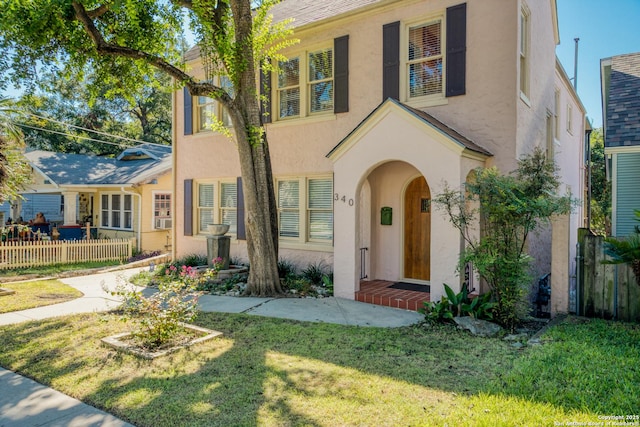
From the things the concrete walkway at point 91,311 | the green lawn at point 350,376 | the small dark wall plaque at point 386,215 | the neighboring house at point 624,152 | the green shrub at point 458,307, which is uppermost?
the neighboring house at point 624,152

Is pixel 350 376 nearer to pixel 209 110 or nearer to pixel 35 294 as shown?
pixel 35 294

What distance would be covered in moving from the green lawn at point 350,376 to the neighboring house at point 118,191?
11675 millimetres

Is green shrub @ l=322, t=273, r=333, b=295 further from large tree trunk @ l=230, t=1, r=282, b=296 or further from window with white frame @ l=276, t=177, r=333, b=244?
large tree trunk @ l=230, t=1, r=282, b=296

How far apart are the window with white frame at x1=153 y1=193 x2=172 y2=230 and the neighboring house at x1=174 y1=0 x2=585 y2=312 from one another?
6.13 metres

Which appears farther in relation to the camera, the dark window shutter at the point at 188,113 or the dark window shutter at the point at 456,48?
the dark window shutter at the point at 188,113

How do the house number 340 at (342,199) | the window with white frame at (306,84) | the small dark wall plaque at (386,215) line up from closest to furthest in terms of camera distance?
the house number 340 at (342,199) < the small dark wall plaque at (386,215) < the window with white frame at (306,84)

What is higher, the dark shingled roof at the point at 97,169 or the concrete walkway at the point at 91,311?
the dark shingled roof at the point at 97,169

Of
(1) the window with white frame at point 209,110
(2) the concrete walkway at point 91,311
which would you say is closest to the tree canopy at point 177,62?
(2) the concrete walkway at point 91,311

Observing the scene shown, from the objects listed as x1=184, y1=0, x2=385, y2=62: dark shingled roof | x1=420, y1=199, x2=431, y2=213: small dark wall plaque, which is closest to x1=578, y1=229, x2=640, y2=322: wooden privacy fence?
x1=420, y1=199, x2=431, y2=213: small dark wall plaque

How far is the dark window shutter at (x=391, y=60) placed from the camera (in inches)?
363

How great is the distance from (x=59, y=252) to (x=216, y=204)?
20.6 ft

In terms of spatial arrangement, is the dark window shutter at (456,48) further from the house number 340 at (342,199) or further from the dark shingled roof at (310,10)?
the house number 340 at (342,199)

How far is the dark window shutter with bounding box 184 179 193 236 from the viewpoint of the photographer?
43.3 ft

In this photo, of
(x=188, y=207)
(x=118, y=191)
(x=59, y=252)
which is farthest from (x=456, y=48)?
(x=118, y=191)
